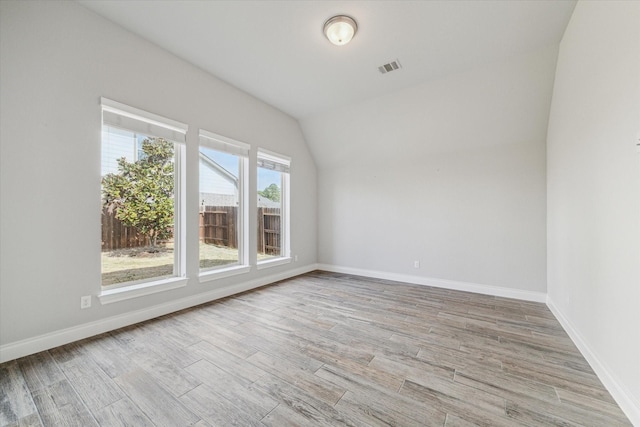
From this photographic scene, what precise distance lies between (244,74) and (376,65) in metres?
1.69

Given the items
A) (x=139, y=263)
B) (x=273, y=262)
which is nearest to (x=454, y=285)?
(x=273, y=262)

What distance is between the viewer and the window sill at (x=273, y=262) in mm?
4078

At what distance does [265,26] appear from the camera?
8.03 feet

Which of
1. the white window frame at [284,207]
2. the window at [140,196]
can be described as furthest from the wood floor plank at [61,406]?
the white window frame at [284,207]

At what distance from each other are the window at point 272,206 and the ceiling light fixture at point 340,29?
2063mm

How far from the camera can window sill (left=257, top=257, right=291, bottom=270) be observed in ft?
13.4

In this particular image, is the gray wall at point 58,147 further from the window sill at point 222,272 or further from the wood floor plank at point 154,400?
the wood floor plank at point 154,400

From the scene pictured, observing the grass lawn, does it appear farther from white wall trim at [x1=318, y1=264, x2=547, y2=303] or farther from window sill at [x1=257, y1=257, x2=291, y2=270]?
white wall trim at [x1=318, y1=264, x2=547, y2=303]

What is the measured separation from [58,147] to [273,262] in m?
2.95

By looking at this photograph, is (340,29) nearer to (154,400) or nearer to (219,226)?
(219,226)

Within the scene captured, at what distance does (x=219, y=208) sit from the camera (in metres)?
3.58

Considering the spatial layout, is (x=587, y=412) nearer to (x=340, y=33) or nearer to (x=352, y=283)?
(x=352, y=283)

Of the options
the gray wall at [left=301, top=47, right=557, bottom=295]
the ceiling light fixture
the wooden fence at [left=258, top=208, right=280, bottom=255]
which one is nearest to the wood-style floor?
the gray wall at [left=301, top=47, right=557, bottom=295]

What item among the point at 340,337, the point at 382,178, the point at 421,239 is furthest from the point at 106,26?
the point at 421,239
